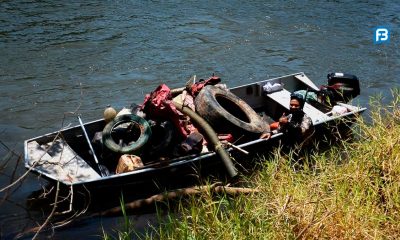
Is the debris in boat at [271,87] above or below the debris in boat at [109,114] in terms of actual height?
below

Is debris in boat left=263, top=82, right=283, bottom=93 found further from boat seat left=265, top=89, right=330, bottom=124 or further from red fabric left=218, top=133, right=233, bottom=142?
red fabric left=218, top=133, right=233, bottom=142

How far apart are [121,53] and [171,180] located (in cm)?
845

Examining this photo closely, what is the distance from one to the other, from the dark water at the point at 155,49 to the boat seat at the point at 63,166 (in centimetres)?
80

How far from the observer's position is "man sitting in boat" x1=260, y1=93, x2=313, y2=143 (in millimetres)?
9203

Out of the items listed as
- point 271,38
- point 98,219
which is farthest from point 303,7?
point 98,219

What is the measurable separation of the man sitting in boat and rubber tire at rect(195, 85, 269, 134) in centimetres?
34

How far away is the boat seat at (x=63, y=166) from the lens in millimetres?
7730

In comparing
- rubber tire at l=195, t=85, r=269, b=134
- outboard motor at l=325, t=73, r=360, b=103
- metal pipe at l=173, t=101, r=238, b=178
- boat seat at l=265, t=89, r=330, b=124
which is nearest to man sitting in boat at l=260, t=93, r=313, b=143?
rubber tire at l=195, t=85, r=269, b=134

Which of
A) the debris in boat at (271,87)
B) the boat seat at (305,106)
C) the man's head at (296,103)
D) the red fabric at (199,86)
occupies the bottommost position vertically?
the boat seat at (305,106)

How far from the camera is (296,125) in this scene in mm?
9188

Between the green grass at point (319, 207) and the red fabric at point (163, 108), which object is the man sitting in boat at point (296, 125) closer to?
the red fabric at point (163, 108)

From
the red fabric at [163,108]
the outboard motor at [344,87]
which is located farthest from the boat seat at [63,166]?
the outboard motor at [344,87]
